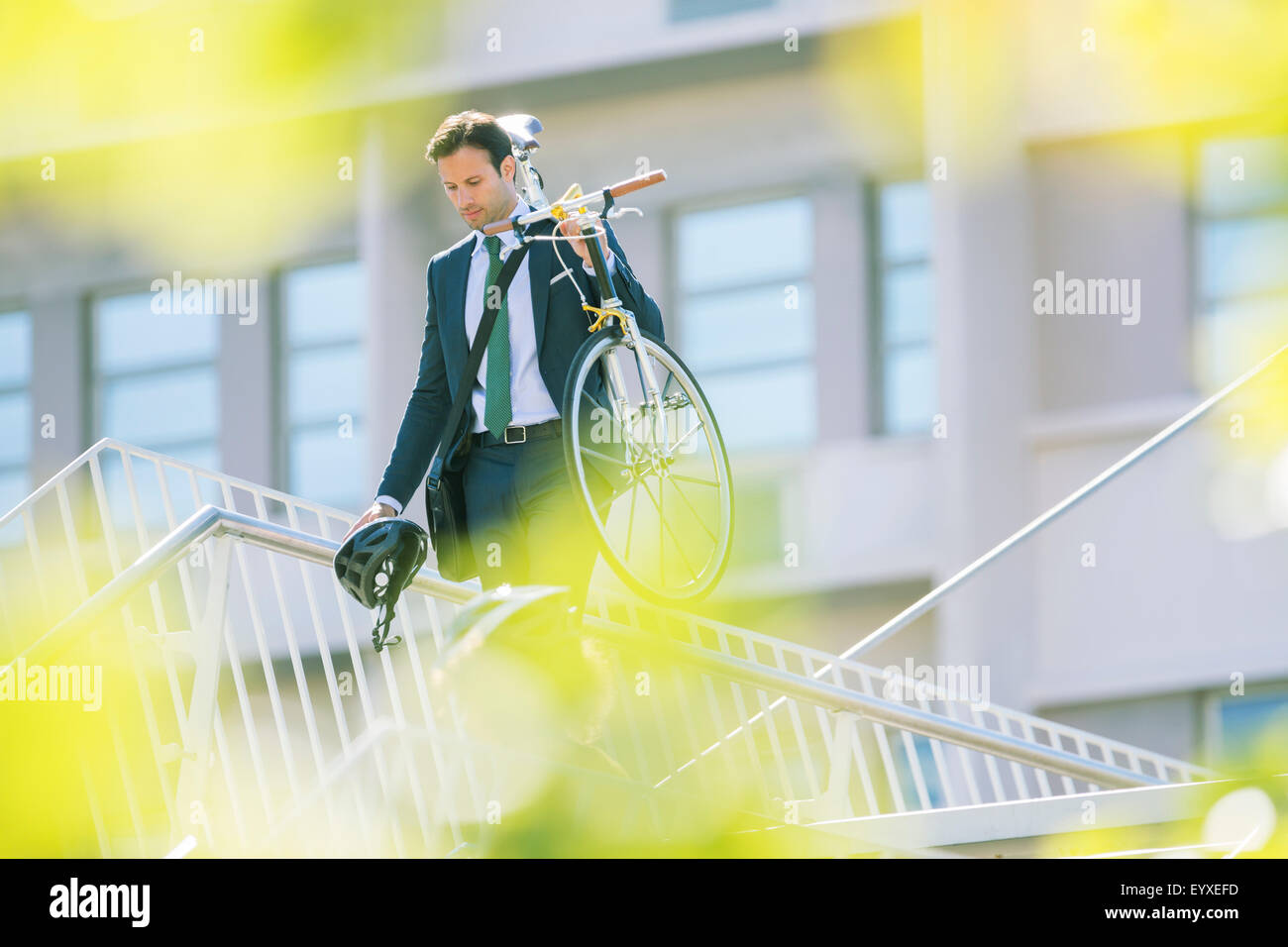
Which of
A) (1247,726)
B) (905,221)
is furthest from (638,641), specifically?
(905,221)

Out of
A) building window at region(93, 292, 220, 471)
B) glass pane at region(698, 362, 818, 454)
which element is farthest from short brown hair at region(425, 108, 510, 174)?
building window at region(93, 292, 220, 471)

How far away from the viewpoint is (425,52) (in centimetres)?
1043

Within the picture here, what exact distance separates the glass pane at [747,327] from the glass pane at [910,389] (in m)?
0.43

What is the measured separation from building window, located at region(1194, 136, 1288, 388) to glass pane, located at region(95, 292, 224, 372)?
551 centimetres

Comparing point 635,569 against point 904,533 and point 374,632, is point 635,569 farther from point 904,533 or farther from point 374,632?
point 904,533

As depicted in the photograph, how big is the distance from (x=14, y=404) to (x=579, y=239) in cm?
849

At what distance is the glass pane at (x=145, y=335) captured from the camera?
37.3ft

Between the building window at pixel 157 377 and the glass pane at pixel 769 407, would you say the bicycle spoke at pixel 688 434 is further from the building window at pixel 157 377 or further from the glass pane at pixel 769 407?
the building window at pixel 157 377

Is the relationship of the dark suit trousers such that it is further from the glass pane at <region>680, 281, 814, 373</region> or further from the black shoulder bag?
the glass pane at <region>680, 281, 814, 373</region>

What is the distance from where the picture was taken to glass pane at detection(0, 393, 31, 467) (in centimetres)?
1155
